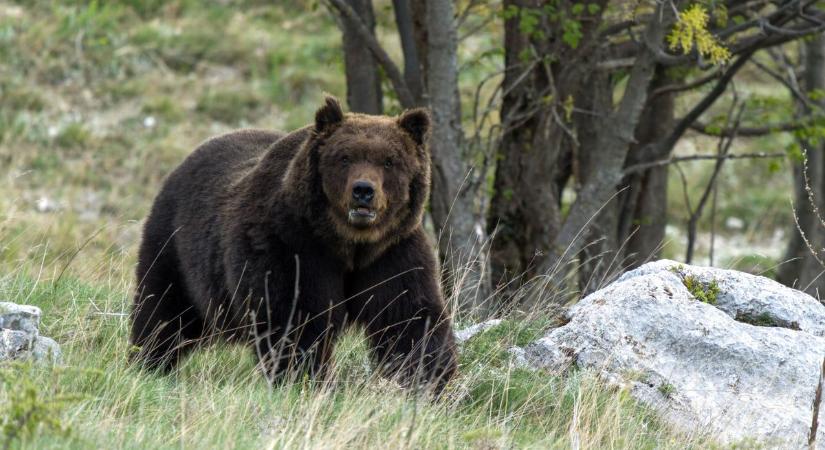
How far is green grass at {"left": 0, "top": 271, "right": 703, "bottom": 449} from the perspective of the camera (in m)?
4.66

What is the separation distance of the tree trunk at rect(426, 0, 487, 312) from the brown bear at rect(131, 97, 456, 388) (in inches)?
90.4

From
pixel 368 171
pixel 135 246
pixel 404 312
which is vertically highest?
pixel 368 171

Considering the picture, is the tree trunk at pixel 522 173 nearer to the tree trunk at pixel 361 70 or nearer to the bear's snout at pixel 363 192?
the tree trunk at pixel 361 70

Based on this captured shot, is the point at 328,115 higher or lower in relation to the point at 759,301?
higher

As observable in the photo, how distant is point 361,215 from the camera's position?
19.5ft

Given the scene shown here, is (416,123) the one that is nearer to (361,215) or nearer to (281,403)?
(361,215)

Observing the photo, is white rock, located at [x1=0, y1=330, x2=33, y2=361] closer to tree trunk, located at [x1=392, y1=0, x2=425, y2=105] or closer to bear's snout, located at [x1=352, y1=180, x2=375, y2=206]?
bear's snout, located at [x1=352, y1=180, x2=375, y2=206]

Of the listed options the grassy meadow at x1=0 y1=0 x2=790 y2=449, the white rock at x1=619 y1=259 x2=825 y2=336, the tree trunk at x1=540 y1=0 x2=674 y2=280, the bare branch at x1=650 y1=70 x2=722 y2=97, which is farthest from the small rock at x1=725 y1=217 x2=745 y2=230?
the white rock at x1=619 y1=259 x2=825 y2=336

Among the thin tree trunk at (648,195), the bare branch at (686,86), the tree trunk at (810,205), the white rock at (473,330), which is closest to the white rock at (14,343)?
the white rock at (473,330)

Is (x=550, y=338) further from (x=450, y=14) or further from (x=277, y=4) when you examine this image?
(x=277, y=4)

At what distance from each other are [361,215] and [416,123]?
0.74 meters

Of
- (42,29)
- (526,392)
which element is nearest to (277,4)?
(42,29)

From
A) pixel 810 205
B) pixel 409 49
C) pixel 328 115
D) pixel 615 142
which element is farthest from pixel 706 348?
pixel 810 205

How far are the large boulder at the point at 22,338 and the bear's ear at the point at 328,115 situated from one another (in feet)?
5.77
